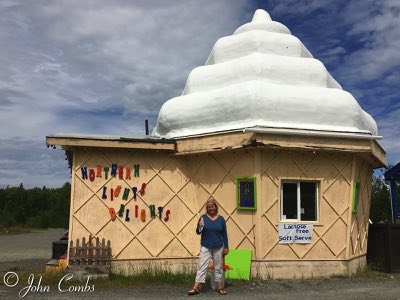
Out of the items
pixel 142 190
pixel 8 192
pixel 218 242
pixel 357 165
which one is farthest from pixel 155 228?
pixel 8 192

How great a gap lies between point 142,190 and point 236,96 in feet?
11.0

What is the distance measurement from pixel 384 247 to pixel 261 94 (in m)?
5.51

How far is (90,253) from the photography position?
33.0ft

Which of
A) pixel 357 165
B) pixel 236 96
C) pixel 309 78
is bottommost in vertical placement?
pixel 357 165

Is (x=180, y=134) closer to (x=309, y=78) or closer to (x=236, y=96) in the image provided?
(x=236, y=96)

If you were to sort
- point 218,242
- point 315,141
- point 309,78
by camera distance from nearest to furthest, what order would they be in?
point 218,242 → point 315,141 → point 309,78

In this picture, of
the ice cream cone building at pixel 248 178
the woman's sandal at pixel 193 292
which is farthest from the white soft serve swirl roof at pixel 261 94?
the woman's sandal at pixel 193 292

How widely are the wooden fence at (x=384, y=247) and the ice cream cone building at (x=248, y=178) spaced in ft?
2.11

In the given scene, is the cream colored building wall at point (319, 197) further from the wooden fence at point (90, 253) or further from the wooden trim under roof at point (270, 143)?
the wooden fence at point (90, 253)

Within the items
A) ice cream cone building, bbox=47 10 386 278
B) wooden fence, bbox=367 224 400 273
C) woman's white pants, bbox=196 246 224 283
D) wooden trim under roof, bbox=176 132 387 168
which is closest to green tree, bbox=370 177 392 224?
wooden fence, bbox=367 224 400 273

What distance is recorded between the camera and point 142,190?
10938 millimetres

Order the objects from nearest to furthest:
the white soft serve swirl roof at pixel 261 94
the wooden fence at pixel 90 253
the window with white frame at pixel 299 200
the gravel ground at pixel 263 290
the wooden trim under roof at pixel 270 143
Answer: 1. the gravel ground at pixel 263 290
2. the wooden fence at pixel 90 253
3. the wooden trim under roof at pixel 270 143
4. the window with white frame at pixel 299 200
5. the white soft serve swirl roof at pixel 261 94

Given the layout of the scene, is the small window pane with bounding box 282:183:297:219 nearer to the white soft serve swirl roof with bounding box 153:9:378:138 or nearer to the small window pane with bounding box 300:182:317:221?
the small window pane with bounding box 300:182:317:221

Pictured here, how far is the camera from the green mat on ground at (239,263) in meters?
9.94
